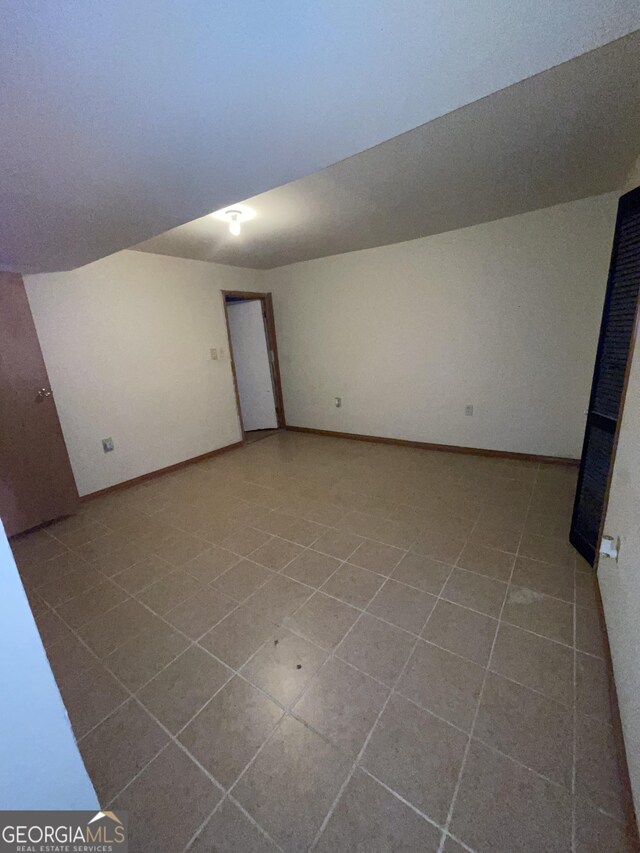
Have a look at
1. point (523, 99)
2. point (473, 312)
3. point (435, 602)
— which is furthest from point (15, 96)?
point (473, 312)

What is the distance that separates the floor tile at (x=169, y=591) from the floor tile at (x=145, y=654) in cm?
14

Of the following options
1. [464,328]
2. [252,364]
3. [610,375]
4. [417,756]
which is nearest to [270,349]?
[252,364]

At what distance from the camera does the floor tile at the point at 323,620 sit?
5.04 ft

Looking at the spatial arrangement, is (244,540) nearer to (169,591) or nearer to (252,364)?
(169,591)

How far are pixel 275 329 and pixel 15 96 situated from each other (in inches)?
159

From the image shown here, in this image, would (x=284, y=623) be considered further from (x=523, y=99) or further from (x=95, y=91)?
(x=523, y=99)

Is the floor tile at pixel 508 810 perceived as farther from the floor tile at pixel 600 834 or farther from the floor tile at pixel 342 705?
the floor tile at pixel 342 705

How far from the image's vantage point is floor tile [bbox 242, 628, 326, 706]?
1.32 m

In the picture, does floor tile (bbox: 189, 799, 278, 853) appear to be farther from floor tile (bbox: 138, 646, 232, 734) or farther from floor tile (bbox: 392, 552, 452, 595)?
floor tile (bbox: 392, 552, 452, 595)

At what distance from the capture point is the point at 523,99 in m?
1.39

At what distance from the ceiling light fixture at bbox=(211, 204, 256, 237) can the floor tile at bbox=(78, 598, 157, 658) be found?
8.52 ft

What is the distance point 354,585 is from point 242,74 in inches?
82.7

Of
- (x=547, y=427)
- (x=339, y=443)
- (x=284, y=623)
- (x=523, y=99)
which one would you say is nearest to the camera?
(x=523, y=99)

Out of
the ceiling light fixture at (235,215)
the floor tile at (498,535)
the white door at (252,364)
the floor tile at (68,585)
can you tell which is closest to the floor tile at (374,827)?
the floor tile at (498,535)
